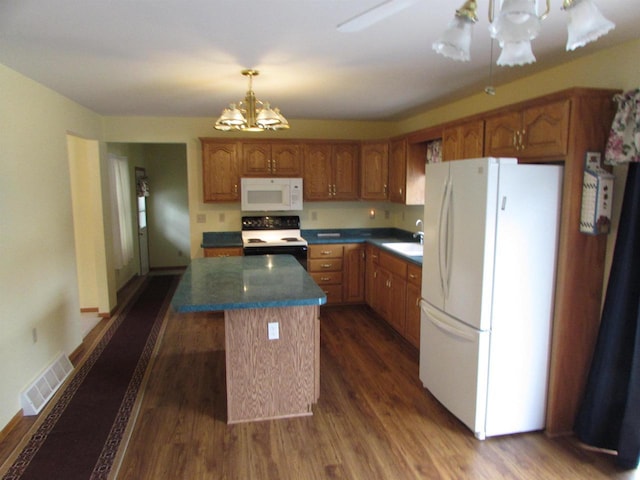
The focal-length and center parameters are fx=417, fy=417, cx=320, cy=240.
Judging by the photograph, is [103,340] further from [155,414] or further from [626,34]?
[626,34]

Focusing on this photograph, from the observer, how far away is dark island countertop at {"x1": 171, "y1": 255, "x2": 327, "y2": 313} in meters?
2.39

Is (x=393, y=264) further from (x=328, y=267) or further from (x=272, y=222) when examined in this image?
(x=272, y=222)

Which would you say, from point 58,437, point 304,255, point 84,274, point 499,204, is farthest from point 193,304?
point 84,274

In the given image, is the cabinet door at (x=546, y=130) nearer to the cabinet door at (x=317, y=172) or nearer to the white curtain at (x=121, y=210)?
the cabinet door at (x=317, y=172)

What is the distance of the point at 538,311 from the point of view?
2.54 meters

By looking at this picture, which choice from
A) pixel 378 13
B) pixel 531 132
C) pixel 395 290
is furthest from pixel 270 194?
pixel 378 13

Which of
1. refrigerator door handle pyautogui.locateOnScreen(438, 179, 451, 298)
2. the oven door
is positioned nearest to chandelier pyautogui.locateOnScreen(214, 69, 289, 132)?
refrigerator door handle pyautogui.locateOnScreen(438, 179, 451, 298)

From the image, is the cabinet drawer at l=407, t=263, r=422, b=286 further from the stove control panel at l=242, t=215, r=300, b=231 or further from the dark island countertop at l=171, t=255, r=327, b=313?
the stove control panel at l=242, t=215, r=300, b=231

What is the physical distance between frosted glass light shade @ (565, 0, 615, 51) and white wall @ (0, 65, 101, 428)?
10.3 feet

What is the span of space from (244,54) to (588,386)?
115 inches

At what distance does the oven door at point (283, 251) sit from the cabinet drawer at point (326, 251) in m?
0.13

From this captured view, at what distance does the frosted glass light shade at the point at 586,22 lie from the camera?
1105 millimetres

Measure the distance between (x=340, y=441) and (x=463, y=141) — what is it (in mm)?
2408

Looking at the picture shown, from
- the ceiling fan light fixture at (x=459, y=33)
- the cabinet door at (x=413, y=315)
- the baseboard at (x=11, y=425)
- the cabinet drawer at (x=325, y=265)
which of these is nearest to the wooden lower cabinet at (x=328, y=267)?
the cabinet drawer at (x=325, y=265)
